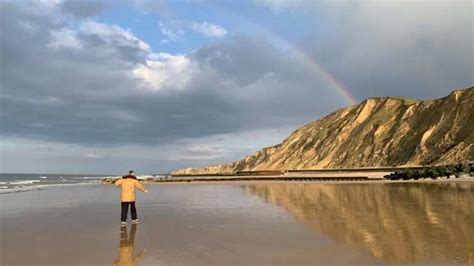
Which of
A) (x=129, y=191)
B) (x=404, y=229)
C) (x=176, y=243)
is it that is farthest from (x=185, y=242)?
(x=404, y=229)

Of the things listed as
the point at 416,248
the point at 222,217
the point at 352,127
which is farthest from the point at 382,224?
the point at 352,127

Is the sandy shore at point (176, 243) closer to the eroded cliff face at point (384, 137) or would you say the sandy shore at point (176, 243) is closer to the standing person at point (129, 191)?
the standing person at point (129, 191)

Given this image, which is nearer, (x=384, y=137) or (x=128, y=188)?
(x=128, y=188)

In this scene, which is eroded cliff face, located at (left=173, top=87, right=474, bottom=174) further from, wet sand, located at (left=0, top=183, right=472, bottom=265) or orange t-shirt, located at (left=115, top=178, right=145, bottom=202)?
orange t-shirt, located at (left=115, top=178, right=145, bottom=202)

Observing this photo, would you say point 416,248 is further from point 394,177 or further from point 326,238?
point 394,177

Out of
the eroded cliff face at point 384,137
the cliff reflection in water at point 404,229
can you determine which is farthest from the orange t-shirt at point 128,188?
the eroded cliff face at point 384,137

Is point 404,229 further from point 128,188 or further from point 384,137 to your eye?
point 384,137

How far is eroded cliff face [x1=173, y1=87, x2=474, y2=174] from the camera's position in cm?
9756

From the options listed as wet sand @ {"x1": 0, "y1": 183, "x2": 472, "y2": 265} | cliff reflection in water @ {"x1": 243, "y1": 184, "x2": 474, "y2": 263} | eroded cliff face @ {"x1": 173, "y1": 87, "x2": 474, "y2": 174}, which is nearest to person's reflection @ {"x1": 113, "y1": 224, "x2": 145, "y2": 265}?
wet sand @ {"x1": 0, "y1": 183, "x2": 472, "y2": 265}

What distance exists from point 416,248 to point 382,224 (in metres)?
4.52

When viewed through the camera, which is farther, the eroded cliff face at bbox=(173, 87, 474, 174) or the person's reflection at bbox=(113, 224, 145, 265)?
the eroded cliff face at bbox=(173, 87, 474, 174)

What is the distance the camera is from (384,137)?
12350 cm

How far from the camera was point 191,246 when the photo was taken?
11.7 m

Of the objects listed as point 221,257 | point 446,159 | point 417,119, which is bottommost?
point 221,257
